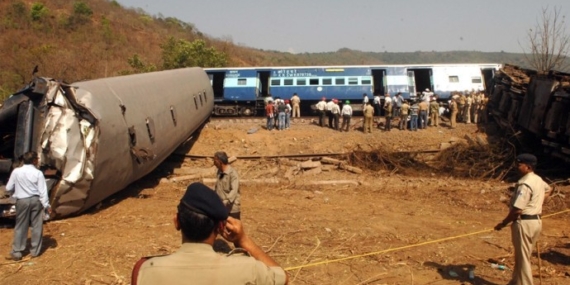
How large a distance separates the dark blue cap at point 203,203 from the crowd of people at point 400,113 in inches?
731

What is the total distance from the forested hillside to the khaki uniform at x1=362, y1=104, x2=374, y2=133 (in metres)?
19.2

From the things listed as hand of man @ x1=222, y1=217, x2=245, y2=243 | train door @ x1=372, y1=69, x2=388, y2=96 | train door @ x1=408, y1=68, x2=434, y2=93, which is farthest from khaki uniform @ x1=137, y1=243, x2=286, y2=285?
train door @ x1=372, y1=69, x2=388, y2=96

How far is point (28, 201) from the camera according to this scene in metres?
7.08

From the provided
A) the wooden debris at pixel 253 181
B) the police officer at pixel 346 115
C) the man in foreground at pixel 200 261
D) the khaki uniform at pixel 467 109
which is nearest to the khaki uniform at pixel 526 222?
the man in foreground at pixel 200 261

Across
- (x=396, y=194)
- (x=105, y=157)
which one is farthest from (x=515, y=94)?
(x=105, y=157)

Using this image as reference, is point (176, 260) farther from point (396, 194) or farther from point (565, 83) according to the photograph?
point (565, 83)

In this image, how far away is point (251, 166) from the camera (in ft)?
56.3

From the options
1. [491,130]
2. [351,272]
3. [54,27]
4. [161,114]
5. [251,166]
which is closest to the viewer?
[351,272]

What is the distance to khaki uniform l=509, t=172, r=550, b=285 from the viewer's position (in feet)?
19.5

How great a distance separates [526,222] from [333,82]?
22.7 meters

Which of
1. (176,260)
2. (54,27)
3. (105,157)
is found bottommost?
(105,157)

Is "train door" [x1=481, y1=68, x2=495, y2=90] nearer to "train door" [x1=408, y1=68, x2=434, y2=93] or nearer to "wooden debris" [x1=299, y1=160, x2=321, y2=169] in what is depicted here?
"train door" [x1=408, y1=68, x2=434, y2=93]

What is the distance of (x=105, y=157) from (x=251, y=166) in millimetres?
8274

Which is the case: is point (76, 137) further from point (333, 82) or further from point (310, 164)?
point (333, 82)
